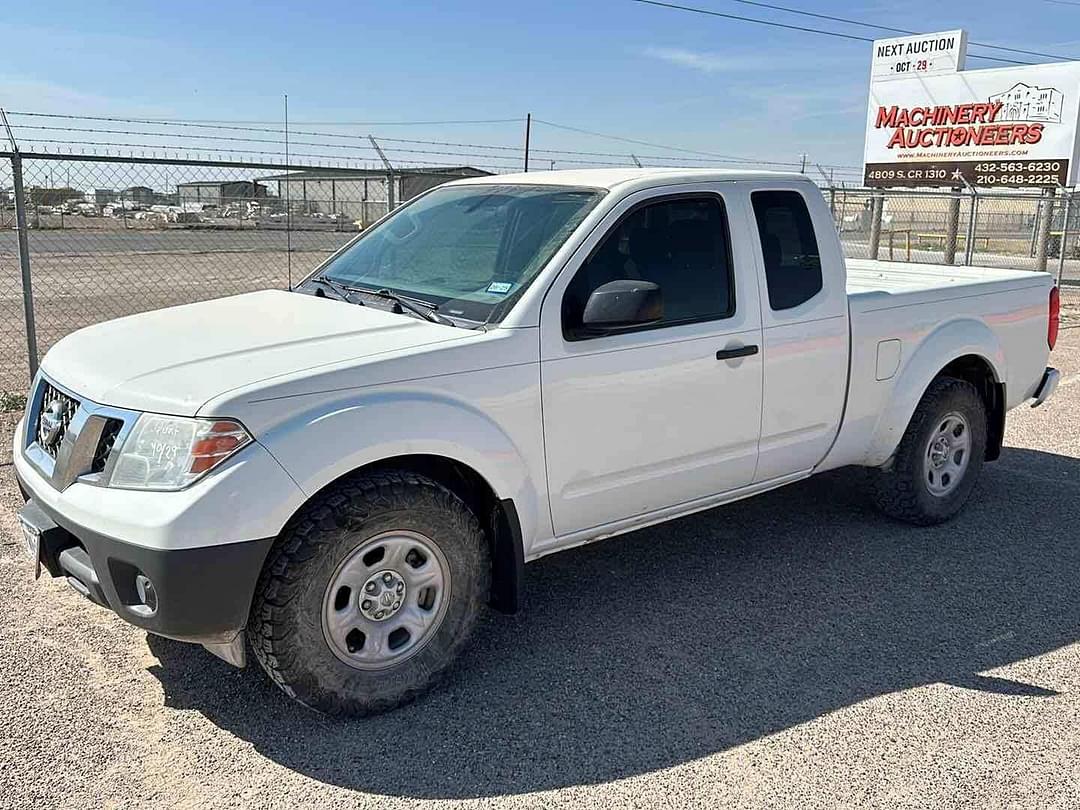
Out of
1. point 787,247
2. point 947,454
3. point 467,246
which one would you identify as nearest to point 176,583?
point 467,246

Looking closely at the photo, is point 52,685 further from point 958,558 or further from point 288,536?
point 958,558

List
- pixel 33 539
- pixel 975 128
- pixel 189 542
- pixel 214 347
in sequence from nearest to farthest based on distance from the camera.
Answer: pixel 189 542 < pixel 33 539 < pixel 214 347 < pixel 975 128

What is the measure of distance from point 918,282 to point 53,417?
4840mm

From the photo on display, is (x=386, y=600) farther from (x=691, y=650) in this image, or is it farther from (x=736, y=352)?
(x=736, y=352)

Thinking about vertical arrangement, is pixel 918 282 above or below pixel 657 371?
above

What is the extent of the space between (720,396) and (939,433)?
189 cm

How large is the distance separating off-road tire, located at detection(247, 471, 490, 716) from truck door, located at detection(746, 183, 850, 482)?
1.66 metres

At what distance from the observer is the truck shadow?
331 cm

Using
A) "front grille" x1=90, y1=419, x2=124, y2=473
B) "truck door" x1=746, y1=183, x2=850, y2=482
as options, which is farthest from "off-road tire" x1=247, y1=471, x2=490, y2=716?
"truck door" x1=746, y1=183, x2=850, y2=482

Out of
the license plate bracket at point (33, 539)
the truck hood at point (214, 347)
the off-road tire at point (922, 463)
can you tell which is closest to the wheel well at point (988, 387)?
the off-road tire at point (922, 463)

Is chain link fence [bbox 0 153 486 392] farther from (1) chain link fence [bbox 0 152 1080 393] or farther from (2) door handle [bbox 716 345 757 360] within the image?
(2) door handle [bbox 716 345 757 360]

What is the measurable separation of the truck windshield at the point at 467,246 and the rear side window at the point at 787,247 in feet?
3.01

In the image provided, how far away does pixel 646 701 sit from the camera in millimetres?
3619

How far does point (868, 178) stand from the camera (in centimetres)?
2630
